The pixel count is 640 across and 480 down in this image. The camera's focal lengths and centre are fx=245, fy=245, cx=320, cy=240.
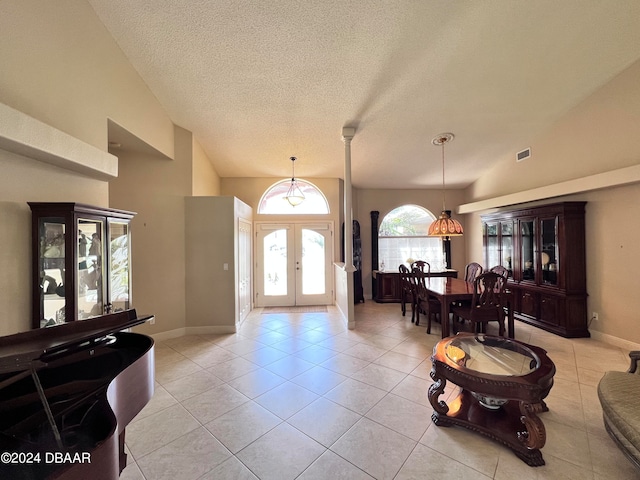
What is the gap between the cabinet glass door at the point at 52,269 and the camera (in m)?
1.96

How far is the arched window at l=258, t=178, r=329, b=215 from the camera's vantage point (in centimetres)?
589

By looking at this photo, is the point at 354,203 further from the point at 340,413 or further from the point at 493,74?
the point at 340,413

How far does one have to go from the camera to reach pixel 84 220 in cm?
218

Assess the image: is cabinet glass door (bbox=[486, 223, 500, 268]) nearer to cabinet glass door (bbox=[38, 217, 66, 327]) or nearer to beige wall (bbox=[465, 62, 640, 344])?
beige wall (bbox=[465, 62, 640, 344])

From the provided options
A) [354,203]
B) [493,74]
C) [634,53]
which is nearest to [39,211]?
[493,74]

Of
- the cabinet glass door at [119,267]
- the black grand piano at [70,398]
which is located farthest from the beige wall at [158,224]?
the black grand piano at [70,398]

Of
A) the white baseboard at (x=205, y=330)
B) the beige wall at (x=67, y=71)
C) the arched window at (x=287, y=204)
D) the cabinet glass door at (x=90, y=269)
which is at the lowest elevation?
the white baseboard at (x=205, y=330)

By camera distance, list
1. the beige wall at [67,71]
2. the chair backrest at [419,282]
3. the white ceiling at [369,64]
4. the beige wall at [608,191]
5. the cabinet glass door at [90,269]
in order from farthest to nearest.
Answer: the chair backrest at [419,282] < the beige wall at [608,191] < the white ceiling at [369,64] < the cabinet glass door at [90,269] < the beige wall at [67,71]

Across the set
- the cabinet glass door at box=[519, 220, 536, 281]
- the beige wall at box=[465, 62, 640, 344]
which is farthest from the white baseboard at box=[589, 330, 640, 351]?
the cabinet glass door at box=[519, 220, 536, 281]

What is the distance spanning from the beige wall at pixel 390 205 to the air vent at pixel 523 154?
192cm

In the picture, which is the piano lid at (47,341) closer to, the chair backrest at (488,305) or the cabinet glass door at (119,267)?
the cabinet glass door at (119,267)

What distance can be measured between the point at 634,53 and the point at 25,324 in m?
6.85

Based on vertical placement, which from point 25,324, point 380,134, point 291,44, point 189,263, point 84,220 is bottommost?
point 25,324

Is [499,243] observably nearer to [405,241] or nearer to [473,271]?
[473,271]
